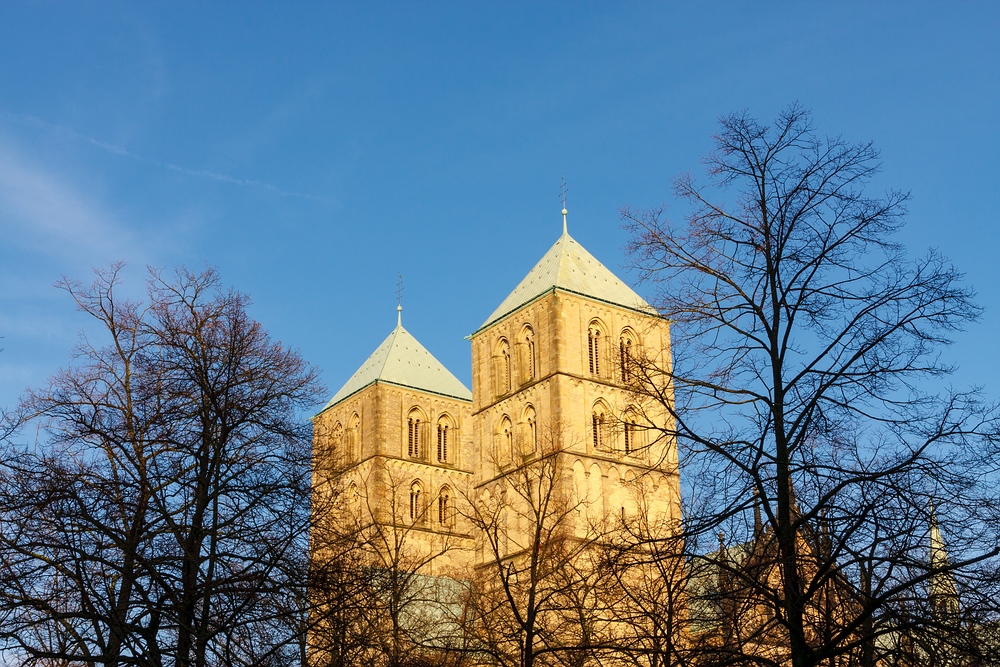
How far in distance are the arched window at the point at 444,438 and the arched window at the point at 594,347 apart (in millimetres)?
15382

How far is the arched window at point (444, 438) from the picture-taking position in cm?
6762

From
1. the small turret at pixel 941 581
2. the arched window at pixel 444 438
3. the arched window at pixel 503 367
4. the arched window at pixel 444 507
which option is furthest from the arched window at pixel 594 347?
the small turret at pixel 941 581

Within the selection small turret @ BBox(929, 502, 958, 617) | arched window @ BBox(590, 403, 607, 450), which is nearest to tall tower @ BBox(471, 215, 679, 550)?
arched window @ BBox(590, 403, 607, 450)

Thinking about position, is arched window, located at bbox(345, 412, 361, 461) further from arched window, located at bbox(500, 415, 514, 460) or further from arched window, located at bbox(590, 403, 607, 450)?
arched window, located at bbox(590, 403, 607, 450)

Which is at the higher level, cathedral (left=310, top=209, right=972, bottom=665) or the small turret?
cathedral (left=310, top=209, right=972, bottom=665)

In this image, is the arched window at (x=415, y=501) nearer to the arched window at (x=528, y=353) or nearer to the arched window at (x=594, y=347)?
the arched window at (x=528, y=353)

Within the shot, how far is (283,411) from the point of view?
1716 cm

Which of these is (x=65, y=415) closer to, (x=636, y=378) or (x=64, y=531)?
(x=64, y=531)

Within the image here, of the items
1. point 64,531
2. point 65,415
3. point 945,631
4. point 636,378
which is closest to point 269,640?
point 64,531

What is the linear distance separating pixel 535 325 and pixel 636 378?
142 feet

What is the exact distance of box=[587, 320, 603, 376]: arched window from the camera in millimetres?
54731

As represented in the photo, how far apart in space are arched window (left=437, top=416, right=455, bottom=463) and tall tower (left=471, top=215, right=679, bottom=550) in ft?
30.5

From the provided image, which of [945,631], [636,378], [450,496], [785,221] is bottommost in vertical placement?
[945,631]

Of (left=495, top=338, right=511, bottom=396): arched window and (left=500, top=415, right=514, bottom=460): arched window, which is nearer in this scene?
(left=500, top=415, right=514, bottom=460): arched window
